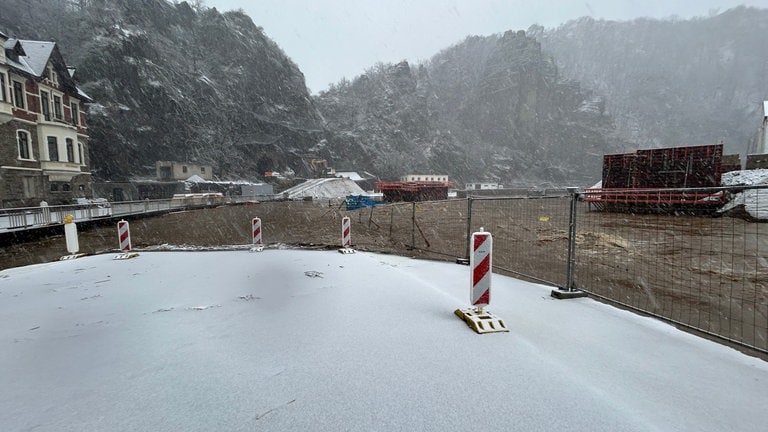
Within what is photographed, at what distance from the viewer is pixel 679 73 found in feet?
569

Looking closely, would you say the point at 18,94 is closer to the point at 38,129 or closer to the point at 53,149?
the point at 38,129

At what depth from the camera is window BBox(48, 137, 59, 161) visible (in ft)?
82.4

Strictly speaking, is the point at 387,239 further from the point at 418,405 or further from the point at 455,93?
the point at 455,93

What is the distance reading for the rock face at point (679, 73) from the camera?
505 ft

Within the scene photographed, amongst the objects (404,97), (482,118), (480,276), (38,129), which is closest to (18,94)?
(38,129)

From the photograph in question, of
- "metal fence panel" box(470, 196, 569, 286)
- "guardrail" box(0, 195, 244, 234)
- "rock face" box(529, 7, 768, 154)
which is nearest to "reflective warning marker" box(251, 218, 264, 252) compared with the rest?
"metal fence panel" box(470, 196, 569, 286)

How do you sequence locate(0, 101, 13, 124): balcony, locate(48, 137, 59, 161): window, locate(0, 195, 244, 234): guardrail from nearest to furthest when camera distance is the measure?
locate(0, 195, 244, 234): guardrail
locate(0, 101, 13, 124): balcony
locate(48, 137, 59, 161): window

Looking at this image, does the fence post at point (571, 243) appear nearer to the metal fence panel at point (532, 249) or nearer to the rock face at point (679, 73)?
the metal fence panel at point (532, 249)

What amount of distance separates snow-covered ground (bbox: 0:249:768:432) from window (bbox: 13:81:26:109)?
2733 cm

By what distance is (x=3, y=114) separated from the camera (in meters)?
20.2

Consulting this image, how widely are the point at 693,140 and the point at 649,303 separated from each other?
673ft

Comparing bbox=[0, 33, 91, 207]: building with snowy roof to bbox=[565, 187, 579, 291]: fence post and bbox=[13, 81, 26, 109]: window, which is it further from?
bbox=[565, 187, 579, 291]: fence post

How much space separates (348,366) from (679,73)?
239 metres

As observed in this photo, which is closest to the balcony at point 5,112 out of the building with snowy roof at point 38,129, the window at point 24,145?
the building with snowy roof at point 38,129
